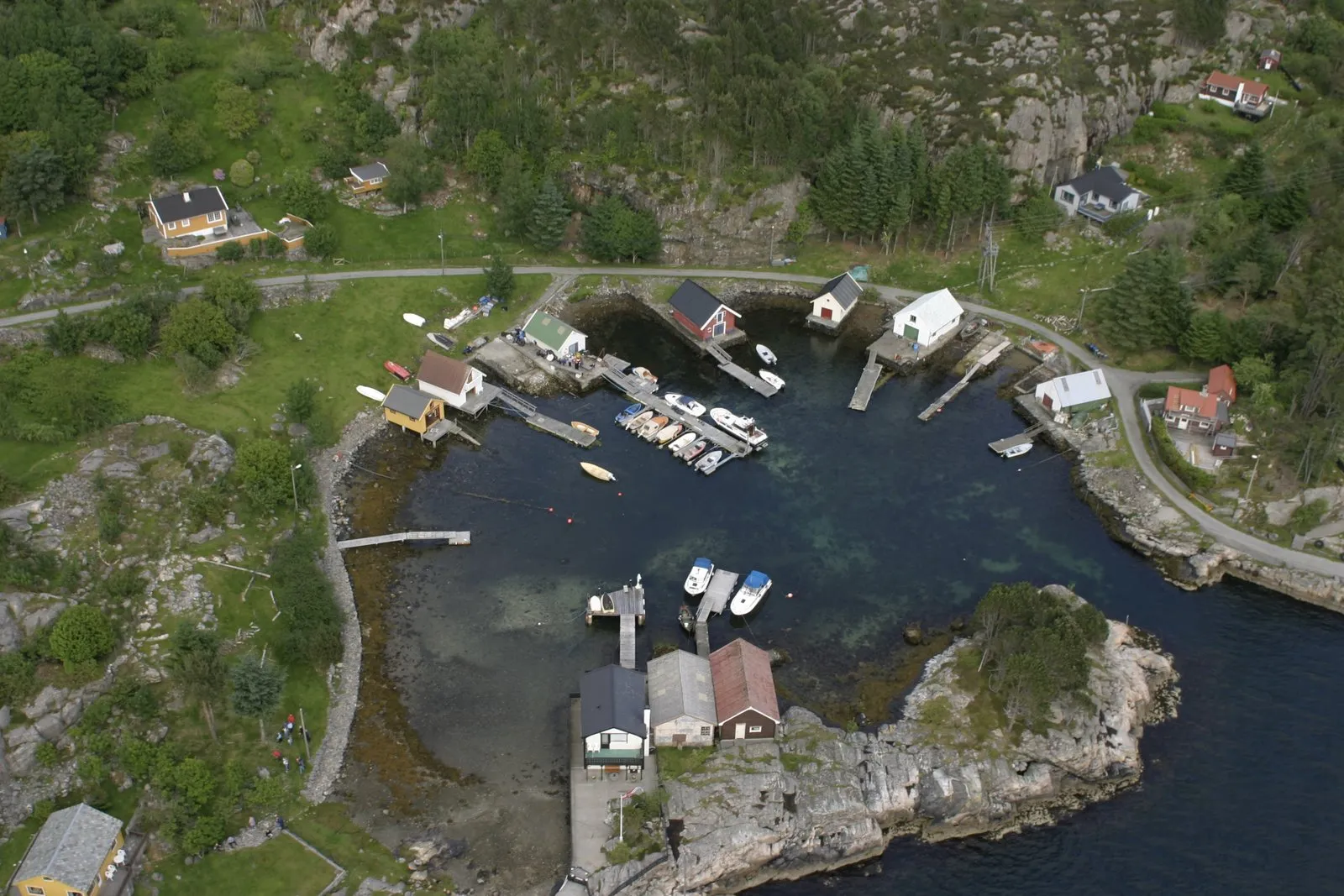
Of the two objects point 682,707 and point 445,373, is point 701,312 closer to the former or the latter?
point 445,373

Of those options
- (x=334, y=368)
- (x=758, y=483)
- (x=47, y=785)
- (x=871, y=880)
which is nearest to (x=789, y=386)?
(x=758, y=483)

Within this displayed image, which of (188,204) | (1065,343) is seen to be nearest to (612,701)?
(1065,343)

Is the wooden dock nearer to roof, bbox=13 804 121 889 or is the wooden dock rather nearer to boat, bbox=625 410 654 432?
boat, bbox=625 410 654 432

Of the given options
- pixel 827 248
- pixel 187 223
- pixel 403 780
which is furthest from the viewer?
pixel 827 248

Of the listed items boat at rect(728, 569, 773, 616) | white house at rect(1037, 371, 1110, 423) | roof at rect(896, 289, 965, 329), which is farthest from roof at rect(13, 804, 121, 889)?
roof at rect(896, 289, 965, 329)

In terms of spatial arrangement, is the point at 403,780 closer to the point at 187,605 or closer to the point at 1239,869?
the point at 187,605
